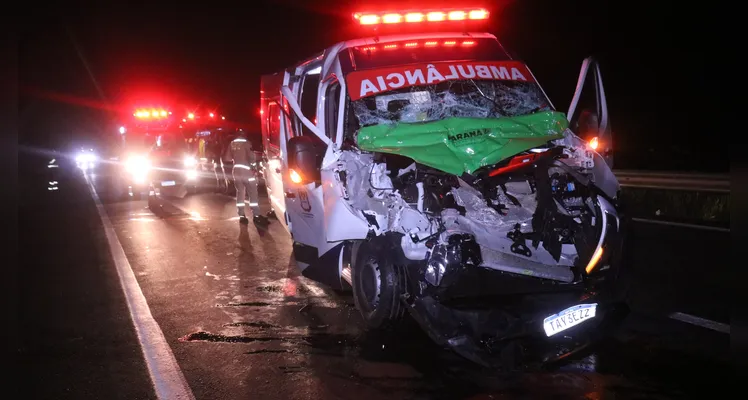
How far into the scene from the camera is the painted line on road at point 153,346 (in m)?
4.84

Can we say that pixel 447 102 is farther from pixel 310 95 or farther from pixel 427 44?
pixel 310 95

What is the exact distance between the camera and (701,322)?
234 inches

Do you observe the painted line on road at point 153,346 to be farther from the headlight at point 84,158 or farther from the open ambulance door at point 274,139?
the headlight at point 84,158

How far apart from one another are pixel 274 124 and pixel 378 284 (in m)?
3.79

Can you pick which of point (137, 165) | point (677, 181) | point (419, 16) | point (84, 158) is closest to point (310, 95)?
point (419, 16)

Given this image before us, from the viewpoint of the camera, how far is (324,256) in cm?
678

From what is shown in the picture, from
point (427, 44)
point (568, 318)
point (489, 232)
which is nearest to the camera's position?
point (568, 318)

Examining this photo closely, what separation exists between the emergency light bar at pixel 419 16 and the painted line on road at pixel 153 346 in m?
3.61

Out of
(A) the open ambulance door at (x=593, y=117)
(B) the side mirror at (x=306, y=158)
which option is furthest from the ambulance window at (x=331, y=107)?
(A) the open ambulance door at (x=593, y=117)

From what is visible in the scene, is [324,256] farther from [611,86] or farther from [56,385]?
[611,86]

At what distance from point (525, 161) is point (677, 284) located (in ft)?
9.17

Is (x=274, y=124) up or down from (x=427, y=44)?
down

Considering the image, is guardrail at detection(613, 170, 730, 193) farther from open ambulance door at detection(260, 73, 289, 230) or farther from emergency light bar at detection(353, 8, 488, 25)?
open ambulance door at detection(260, 73, 289, 230)

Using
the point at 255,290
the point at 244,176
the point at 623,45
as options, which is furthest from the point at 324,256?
the point at 623,45
